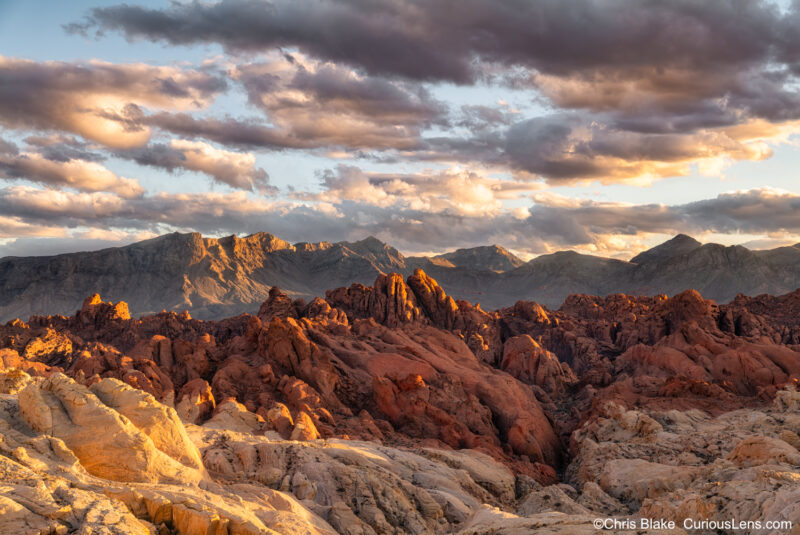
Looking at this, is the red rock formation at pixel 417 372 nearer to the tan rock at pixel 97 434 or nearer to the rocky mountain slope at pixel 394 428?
the rocky mountain slope at pixel 394 428

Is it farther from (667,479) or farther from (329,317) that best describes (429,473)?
(329,317)

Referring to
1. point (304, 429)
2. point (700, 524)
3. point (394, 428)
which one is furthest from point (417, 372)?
point (700, 524)

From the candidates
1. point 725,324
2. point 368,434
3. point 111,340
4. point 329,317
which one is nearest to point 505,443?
point 368,434

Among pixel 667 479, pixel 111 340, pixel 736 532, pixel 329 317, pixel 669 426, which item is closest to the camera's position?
pixel 736 532

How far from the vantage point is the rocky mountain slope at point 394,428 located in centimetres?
2469

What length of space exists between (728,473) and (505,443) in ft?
111

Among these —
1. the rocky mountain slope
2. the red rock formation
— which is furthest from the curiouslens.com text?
the red rock formation

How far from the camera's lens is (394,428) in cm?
6681

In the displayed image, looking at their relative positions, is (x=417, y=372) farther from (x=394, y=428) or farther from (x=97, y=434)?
(x=97, y=434)

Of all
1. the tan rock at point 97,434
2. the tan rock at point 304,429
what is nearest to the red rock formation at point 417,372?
the tan rock at point 304,429

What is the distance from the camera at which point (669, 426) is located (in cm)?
6172

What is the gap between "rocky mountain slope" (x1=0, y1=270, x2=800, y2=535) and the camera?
24.7m

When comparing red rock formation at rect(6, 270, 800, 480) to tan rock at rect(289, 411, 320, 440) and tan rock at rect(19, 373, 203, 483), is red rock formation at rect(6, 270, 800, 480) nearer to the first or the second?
tan rock at rect(289, 411, 320, 440)

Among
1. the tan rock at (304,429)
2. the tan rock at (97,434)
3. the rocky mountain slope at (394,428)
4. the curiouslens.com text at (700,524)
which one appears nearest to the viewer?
the curiouslens.com text at (700,524)
